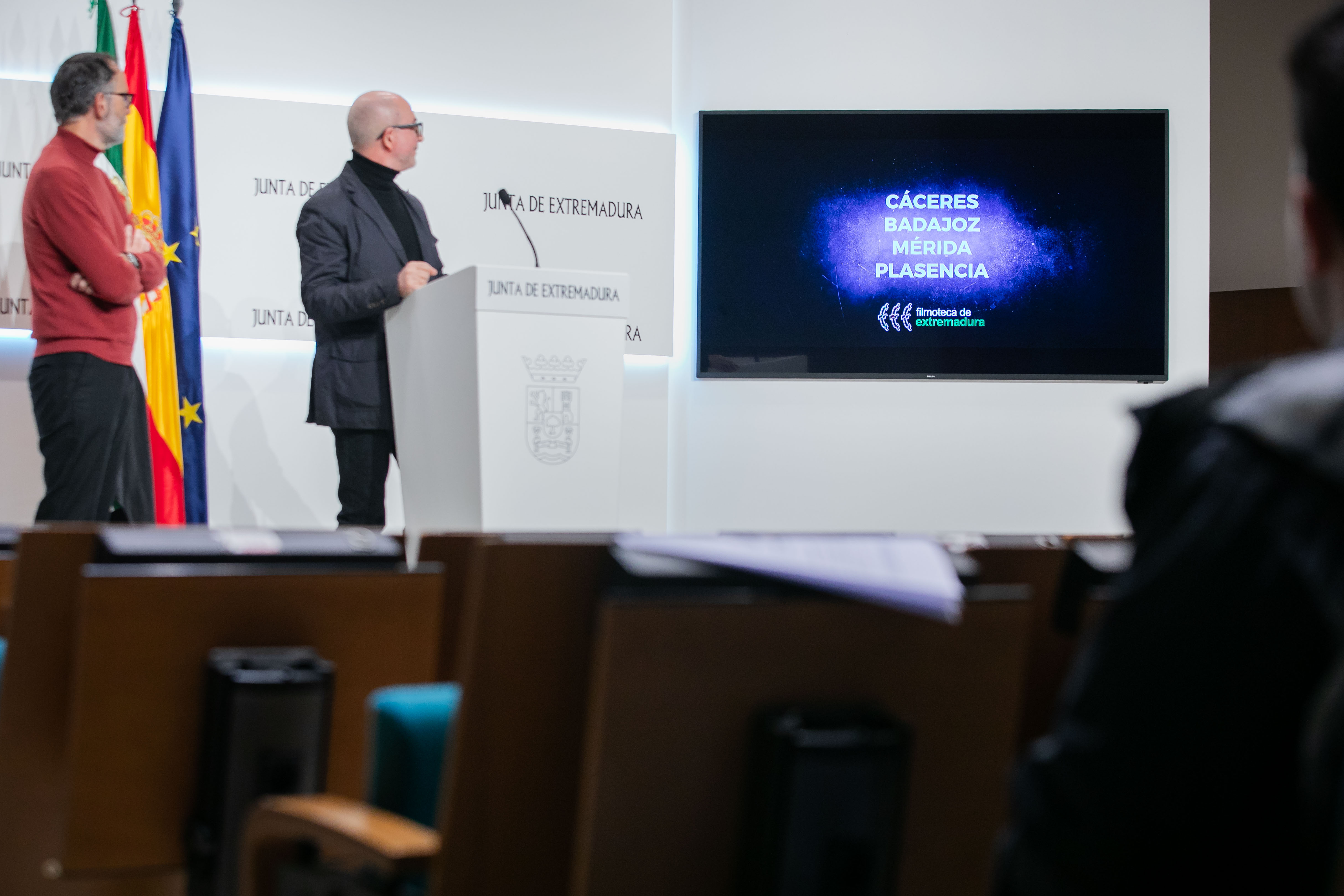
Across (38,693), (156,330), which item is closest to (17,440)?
(156,330)

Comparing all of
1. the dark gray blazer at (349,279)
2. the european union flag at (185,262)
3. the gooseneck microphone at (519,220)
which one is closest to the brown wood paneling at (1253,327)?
the gooseneck microphone at (519,220)

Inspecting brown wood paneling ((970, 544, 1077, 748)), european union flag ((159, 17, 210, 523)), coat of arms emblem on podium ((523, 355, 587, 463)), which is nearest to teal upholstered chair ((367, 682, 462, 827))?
brown wood paneling ((970, 544, 1077, 748))

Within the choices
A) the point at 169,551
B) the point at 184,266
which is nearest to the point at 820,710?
the point at 169,551

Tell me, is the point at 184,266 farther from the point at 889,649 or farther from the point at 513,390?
the point at 889,649

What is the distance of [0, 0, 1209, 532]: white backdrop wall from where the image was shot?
5926mm

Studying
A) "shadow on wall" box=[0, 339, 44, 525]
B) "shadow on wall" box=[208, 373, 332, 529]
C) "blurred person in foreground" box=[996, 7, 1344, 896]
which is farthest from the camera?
"shadow on wall" box=[208, 373, 332, 529]

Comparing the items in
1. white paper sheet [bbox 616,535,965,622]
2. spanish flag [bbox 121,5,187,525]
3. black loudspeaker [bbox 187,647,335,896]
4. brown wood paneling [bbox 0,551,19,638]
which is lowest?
black loudspeaker [bbox 187,647,335,896]

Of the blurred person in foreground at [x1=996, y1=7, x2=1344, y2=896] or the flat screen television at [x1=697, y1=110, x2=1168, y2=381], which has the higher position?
the flat screen television at [x1=697, y1=110, x2=1168, y2=381]

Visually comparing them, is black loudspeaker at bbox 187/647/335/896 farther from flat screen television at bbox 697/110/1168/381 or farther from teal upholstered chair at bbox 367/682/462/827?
flat screen television at bbox 697/110/1168/381

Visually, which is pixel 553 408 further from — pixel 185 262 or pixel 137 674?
pixel 185 262

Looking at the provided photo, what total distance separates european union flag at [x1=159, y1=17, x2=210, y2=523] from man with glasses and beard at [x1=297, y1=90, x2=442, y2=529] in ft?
1.83

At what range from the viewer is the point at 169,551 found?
4.72 ft

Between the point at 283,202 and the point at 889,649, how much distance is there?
4.76 metres

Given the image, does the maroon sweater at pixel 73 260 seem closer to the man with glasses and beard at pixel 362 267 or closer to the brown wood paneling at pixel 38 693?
the man with glasses and beard at pixel 362 267
